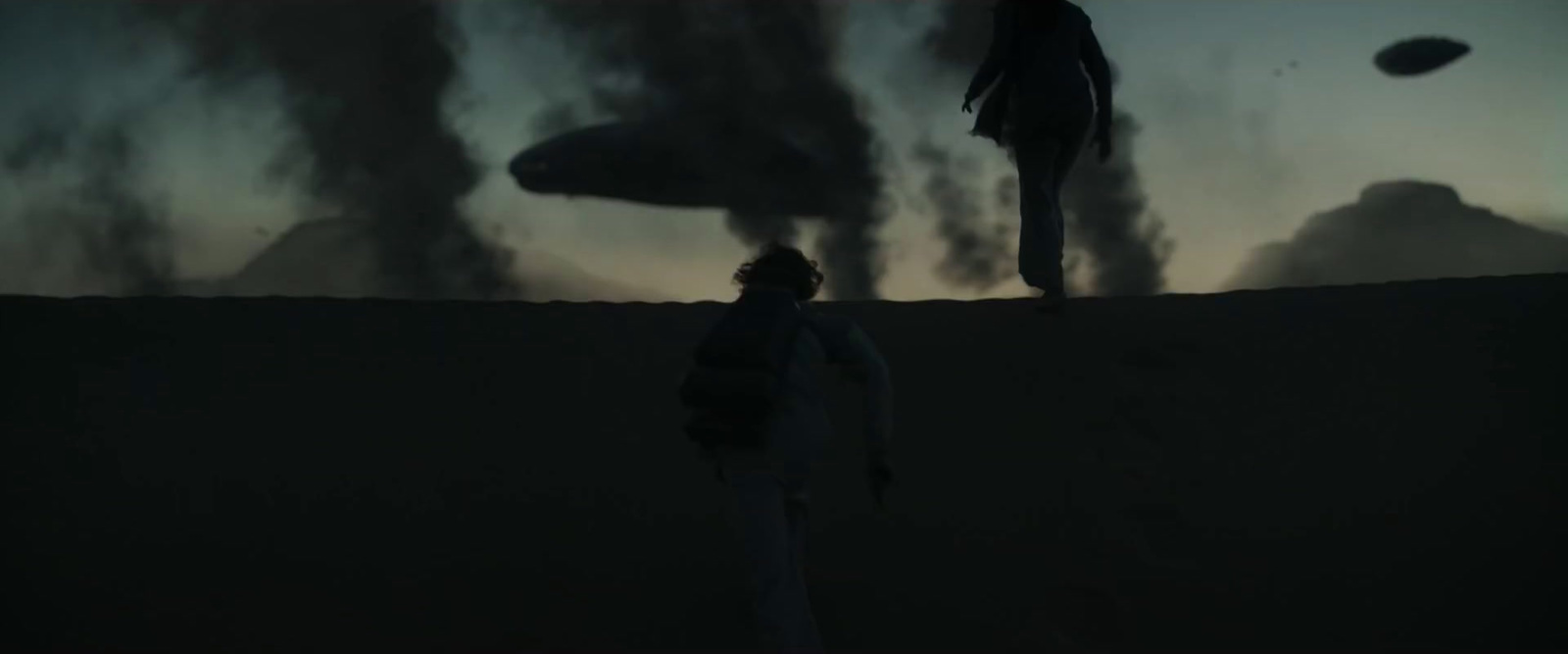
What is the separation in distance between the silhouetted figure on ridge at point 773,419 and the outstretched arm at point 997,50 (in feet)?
10.1

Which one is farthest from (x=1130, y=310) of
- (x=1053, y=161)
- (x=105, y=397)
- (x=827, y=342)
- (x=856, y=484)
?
(x=105, y=397)

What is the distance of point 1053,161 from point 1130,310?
46.5 inches

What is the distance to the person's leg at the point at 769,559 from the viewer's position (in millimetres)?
4516

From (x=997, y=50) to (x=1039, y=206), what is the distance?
792 mm

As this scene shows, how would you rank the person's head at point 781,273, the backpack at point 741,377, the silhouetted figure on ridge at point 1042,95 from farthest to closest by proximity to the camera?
1. the silhouetted figure on ridge at point 1042,95
2. the person's head at point 781,273
3. the backpack at point 741,377

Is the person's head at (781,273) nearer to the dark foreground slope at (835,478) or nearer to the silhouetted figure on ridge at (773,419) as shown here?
the silhouetted figure on ridge at (773,419)

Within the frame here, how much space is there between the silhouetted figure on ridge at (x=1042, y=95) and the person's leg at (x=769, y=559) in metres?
3.33

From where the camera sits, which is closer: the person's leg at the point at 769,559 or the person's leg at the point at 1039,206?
the person's leg at the point at 769,559

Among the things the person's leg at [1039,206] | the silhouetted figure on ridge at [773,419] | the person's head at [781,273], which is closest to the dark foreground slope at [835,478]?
the person's leg at [1039,206]

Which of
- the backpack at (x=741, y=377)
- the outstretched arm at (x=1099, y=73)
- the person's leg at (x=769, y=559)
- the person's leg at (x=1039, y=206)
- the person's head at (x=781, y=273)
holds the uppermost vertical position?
the outstretched arm at (x=1099, y=73)

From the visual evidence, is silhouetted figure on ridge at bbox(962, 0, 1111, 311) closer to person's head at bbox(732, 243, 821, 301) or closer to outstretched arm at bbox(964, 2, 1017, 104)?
outstretched arm at bbox(964, 2, 1017, 104)

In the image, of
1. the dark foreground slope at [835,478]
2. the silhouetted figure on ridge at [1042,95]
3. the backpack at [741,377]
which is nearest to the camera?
the backpack at [741,377]

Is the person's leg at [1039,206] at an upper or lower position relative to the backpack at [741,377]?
upper

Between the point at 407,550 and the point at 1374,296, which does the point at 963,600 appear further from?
the point at 1374,296
